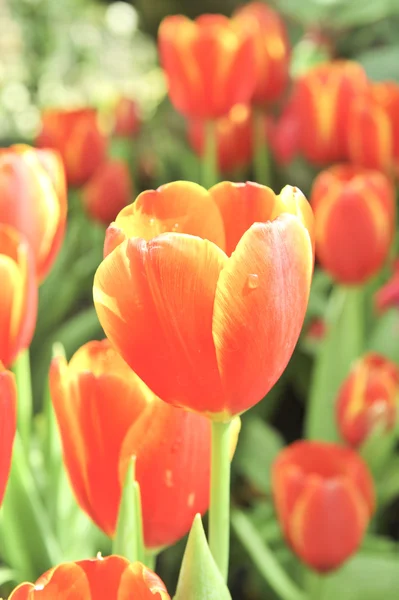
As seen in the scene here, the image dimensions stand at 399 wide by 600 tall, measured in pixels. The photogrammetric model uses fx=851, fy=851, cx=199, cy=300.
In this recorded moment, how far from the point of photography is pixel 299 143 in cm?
96

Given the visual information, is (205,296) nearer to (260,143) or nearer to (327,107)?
(327,107)

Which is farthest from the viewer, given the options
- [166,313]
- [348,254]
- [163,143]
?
[163,143]

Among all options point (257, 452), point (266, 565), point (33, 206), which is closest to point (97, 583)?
point (33, 206)

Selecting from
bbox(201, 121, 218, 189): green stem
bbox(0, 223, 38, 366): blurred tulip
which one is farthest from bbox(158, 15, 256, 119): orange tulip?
bbox(0, 223, 38, 366): blurred tulip

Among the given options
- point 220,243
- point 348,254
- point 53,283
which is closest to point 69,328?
point 53,283

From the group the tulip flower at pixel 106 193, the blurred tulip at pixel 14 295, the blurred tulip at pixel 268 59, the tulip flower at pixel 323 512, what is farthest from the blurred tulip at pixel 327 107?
the blurred tulip at pixel 14 295

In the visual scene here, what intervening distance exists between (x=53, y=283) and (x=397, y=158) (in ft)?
1.25

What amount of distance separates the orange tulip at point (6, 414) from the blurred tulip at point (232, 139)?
774mm

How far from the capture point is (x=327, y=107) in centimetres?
89

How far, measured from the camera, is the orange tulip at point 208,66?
32.8 inches

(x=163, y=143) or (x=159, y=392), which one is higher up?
(x=159, y=392)

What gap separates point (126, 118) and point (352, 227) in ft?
1.96

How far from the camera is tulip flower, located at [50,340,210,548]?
11.2 inches

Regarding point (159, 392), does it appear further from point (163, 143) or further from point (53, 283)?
point (163, 143)
